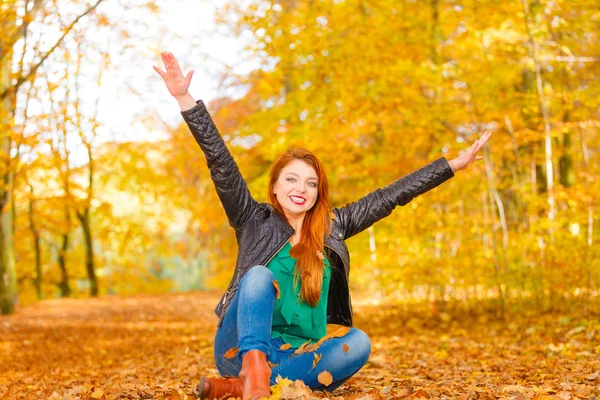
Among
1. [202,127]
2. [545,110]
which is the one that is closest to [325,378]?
[202,127]

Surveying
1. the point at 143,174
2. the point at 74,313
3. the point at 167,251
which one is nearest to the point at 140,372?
the point at 74,313

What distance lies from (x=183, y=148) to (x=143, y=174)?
190 centimetres

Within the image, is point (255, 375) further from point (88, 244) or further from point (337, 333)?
point (88, 244)

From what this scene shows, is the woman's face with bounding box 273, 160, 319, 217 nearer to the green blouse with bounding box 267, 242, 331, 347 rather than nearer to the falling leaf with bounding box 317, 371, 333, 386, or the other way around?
the green blouse with bounding box 267, 242, 331, 347

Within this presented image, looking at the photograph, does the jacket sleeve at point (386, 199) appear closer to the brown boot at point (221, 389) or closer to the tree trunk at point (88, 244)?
the brown boot at point (221, 389)

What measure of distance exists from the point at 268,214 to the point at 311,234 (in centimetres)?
28

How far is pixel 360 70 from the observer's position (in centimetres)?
900

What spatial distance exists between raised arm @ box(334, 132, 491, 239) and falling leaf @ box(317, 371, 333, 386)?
2.71 ft

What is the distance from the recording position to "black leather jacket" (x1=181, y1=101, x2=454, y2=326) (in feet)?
11.0

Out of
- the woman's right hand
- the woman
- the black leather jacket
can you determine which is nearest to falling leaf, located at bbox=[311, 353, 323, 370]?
the woman

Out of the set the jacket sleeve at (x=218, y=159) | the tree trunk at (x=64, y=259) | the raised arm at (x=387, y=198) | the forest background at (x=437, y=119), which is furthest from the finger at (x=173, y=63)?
the tree trunk at (x=64, y=259)

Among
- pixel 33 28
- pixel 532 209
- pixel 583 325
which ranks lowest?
pixel 583 325

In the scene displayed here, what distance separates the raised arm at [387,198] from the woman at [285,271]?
0.04 feet

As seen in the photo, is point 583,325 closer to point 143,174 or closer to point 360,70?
point 360,70
